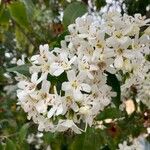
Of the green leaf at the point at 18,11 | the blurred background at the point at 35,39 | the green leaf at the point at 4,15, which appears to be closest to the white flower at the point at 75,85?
the blurred background at the point at 35,39

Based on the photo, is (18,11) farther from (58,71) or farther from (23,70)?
(58,71)

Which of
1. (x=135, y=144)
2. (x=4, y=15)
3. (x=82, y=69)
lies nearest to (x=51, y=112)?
(x=82, y=69)

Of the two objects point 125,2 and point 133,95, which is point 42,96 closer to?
point 125,2

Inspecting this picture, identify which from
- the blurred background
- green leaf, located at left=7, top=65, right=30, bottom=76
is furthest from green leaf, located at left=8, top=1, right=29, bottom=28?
green leaf, located at left=7, top=65, right=30, bottom=76

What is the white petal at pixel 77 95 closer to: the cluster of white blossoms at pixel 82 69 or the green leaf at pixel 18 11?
the cluster of white blossoms at pixel 82 69

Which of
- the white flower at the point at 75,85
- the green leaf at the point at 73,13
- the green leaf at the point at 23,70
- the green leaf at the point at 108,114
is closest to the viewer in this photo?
the white flower at the point at 75,85

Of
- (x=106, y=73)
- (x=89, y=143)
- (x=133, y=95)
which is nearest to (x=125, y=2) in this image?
(x=133, y=95)
